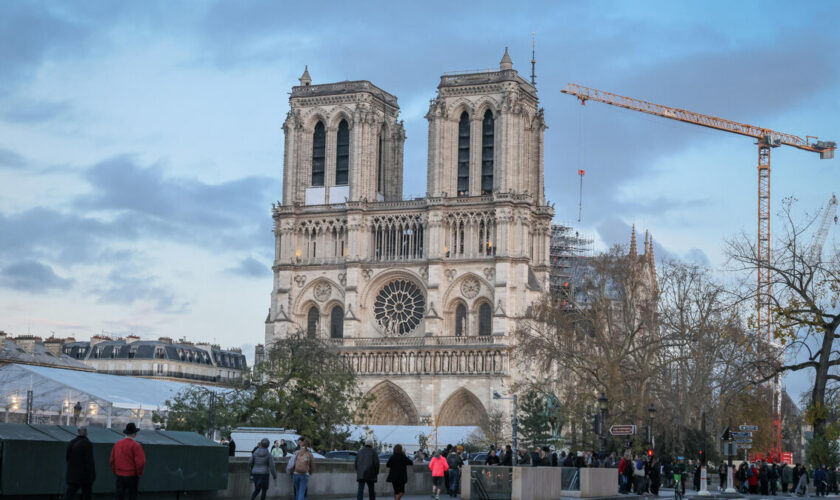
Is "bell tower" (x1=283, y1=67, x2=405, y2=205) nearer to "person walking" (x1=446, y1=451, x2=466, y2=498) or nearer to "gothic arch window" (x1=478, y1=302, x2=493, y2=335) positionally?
"gothic arch window" (x1=478, y1=302, x2=493, y2=335)

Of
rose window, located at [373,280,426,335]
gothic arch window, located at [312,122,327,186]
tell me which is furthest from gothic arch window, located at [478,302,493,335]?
gothic arch window, located at [312,122,327,186]

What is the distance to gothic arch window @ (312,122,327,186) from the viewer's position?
3246 inches

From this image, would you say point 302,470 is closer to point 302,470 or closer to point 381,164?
point 302,470

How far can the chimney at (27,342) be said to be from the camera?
83062mm

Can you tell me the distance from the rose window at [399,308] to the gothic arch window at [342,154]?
7.70m

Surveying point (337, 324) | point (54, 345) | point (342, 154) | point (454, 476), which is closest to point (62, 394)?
point (454, 476)

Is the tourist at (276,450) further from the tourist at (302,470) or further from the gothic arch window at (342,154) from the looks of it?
the gothic arch window at (342,154)

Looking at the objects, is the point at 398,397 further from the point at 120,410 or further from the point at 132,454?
the point at 132,454

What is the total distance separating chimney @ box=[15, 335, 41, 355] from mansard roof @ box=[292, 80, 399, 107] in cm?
2395

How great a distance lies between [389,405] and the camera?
3073 inches

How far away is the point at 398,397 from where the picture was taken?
77375 millimetres

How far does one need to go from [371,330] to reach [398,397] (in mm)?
4890

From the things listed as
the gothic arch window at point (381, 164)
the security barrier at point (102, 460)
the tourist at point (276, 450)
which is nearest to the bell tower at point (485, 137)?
the gothic arch window at point (381, 164)

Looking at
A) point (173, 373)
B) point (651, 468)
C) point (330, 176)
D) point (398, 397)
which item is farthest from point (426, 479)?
point (173, 373)
